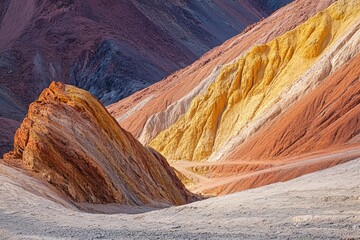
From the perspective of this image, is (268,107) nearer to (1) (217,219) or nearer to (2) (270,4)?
(1) (217,219)

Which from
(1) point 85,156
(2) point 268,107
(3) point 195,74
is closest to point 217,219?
(1) point 85,156

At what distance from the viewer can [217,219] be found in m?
14.1

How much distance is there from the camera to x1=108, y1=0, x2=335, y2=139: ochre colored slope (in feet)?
185

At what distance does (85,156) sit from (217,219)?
10462 millimetres

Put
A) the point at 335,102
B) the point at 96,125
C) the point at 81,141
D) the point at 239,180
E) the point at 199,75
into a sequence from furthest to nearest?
the point at 199,75 < the point at 335,102 < the point at 239,180 < the point at 96,125 < the point at 81,141

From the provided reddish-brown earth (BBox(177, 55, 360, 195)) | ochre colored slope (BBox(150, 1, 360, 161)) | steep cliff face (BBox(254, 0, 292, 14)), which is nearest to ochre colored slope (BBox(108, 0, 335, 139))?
ochre colored slope (BBox(150, 1, 360, 161))

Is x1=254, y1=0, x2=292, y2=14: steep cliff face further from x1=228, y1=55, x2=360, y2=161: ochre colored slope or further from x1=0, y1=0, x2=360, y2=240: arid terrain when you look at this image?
x1=228, y1=55, x2=360, y2=161: ochre colored slope

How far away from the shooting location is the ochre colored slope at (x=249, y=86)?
4934cm

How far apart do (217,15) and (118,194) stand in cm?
9524

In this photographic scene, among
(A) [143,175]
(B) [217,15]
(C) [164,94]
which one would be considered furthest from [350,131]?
(B) [217,15]

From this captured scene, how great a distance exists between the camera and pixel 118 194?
926 inches

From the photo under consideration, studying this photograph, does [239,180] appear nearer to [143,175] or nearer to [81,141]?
[143,175]

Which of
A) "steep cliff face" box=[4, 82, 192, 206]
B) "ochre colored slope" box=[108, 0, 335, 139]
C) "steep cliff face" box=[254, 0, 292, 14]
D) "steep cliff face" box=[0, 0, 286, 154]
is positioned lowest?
"steep cliff face" box=[4, 82, 192, 206]

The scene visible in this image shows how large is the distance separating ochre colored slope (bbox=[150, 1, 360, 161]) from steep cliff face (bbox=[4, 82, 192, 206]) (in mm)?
18306
